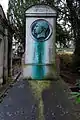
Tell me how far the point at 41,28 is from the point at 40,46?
30 centimetres

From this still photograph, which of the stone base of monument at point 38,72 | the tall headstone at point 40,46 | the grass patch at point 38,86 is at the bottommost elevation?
the grass patch at point 38,86

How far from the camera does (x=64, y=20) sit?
2091 centimetres

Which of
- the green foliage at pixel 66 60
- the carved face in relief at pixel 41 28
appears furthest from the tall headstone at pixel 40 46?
the green foliage at pixel 66 60

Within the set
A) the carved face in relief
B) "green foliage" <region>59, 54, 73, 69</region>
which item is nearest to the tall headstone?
the carved face in relief

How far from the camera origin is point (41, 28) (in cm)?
513

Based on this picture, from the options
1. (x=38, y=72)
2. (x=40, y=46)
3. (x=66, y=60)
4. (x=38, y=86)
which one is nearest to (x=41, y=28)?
(x=40, y=46)

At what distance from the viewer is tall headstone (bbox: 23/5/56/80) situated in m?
5.21

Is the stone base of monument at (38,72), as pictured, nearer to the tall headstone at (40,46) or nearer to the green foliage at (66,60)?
the tall headstone at (40,46)

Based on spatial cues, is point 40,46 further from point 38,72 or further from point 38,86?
point 38,86

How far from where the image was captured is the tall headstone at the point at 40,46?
5207 mm

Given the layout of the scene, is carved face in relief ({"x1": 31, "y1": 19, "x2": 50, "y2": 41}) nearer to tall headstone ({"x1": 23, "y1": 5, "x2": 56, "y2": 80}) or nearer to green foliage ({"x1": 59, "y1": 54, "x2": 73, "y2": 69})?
tall headstone ({"x1": 23, "y1": 5, "x2": 56, "y2": 80})

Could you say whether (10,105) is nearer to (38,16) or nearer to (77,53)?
(38,16)

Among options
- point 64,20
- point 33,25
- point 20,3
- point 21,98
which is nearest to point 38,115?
point 21,98

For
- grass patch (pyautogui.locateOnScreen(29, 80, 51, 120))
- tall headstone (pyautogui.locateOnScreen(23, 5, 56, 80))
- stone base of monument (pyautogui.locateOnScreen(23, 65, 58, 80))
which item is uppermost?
tall headstone (pyautogui.locateOnScreen(23, 5, 56, 80))
